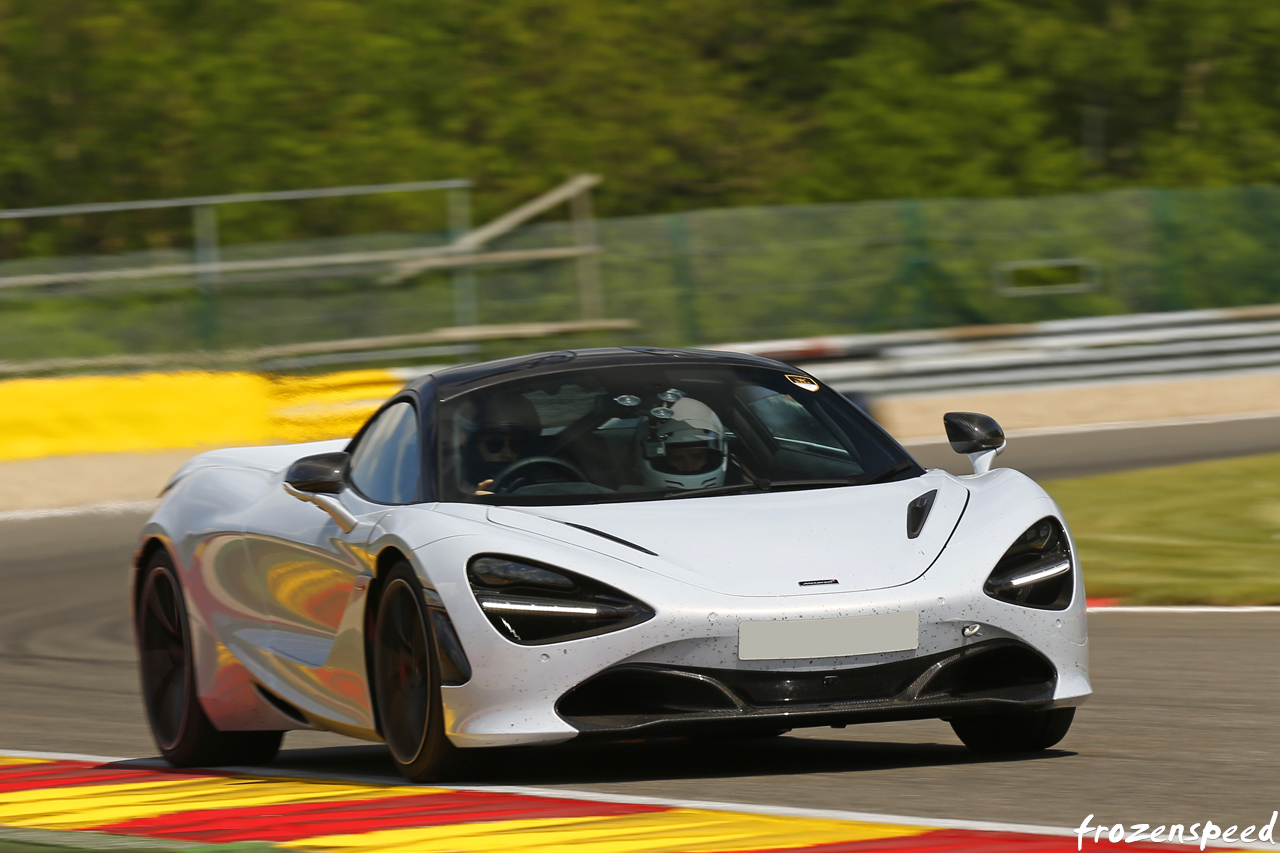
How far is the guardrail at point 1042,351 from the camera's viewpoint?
71.7 ft

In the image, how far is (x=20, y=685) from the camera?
972 cm

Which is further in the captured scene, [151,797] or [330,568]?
[330,568]

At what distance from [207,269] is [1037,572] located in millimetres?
15735

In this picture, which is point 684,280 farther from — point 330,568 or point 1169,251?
point 330,568

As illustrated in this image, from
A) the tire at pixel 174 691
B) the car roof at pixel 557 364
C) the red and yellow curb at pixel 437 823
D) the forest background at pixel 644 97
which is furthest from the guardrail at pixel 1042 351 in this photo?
the red and yellow curb at pixel 437 823

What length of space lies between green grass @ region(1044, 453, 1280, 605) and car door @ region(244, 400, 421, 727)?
5186 mm

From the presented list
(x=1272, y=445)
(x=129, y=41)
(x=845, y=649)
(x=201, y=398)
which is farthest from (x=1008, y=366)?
(x=845, y=649)

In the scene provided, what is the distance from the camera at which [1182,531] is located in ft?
42.5

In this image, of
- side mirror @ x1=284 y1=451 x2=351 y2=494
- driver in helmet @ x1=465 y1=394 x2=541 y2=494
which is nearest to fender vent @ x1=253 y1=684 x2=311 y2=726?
side mirror @ x1=284 y1=451 x2=351 y2=494

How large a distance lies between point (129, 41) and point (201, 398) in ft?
41.1

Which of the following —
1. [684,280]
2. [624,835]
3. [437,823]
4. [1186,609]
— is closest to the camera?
[624,835]

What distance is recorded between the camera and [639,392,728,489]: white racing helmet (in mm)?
6117

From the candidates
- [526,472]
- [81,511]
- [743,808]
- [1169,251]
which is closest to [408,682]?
[526,472]

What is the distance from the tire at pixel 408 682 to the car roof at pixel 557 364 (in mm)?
→ 856
